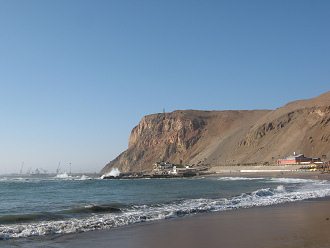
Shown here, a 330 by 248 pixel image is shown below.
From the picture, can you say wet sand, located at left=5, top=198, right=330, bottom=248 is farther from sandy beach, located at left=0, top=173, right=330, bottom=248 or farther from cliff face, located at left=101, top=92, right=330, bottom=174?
cliff face, located at left=101, top=92, right=330, bottom=174

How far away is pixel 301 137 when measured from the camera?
125062 millimetres

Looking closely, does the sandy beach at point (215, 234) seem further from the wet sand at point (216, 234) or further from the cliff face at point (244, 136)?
the cliff face at point (244, 136)

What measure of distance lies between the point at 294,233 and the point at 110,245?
5652 mm

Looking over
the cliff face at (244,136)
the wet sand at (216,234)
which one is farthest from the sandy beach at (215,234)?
the cliff face at (244,136)

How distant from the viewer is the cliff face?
407 ft

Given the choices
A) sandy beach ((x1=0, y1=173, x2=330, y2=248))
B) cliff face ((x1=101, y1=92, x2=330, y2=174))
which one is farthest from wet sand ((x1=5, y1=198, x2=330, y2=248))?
cliff face ((x1=101, y1=92, x2=330, y2=174))

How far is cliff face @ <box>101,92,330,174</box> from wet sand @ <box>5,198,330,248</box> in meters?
101

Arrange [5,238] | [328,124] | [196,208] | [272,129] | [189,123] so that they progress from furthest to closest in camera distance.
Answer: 1. [189,123]
2. [272,129]
3. [328,124]
4. [196,208]
5. [5,238]

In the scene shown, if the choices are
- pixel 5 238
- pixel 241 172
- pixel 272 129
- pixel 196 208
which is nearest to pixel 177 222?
pixel 196 208

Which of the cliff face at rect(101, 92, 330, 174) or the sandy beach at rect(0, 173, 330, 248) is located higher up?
the cliff face at rect(101, 92, 330, 174)

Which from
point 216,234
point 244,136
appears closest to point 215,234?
point 216,234

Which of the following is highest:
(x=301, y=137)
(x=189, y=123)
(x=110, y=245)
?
(x=189, y=123)

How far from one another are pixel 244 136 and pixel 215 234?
139641mm

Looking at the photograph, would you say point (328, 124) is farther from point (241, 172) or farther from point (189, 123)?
point (189, 123)
